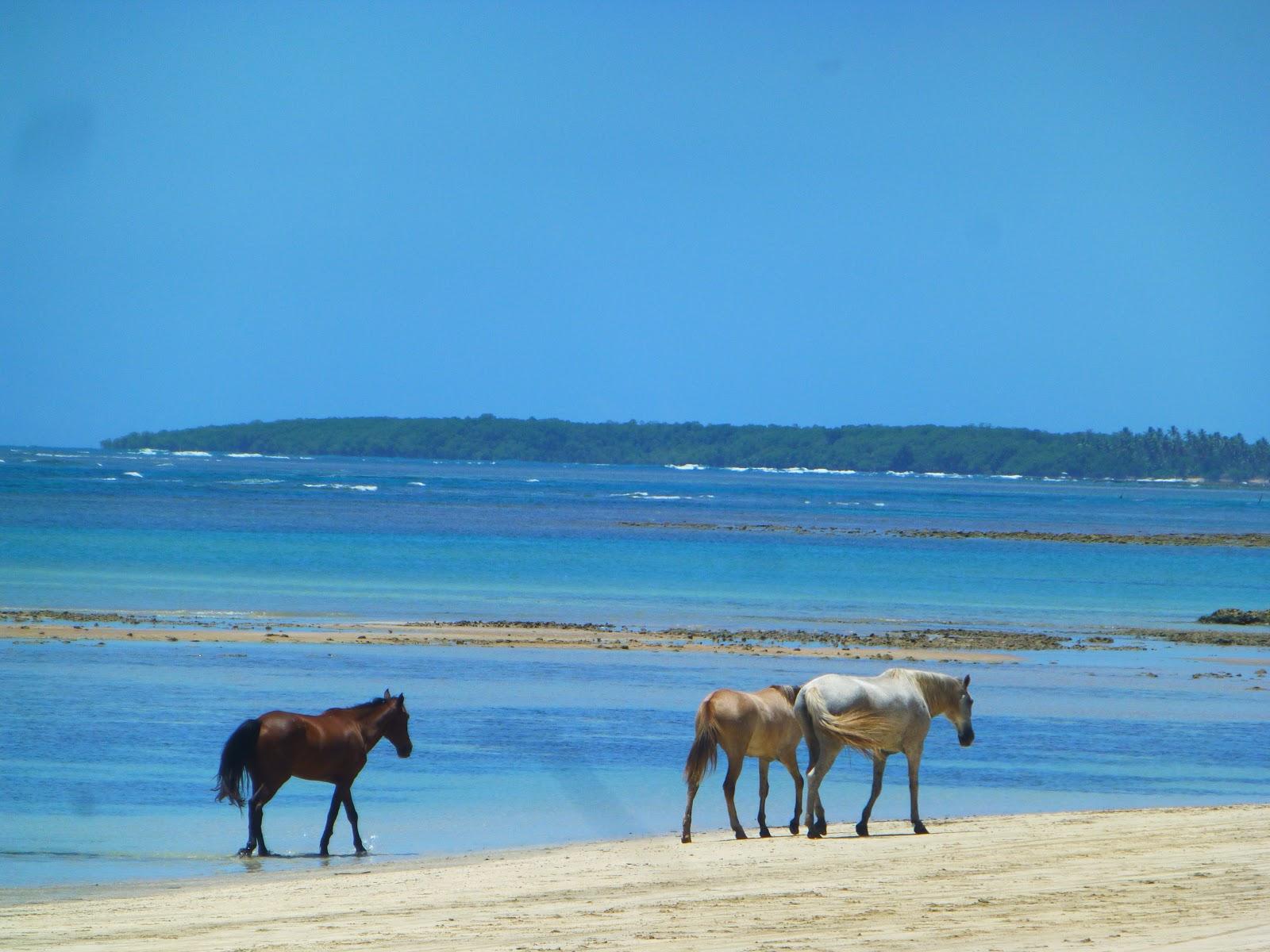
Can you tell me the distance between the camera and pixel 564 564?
4812 cm

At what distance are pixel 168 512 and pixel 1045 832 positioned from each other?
62.2 metres

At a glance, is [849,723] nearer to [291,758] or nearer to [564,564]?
[291,758]

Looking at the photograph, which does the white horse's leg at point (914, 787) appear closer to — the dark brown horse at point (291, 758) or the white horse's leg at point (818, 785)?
the white horse's leg at point (818, 785)

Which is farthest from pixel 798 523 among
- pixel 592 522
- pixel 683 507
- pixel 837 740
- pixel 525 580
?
pixel 837 740

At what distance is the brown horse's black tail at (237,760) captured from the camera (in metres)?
11.2

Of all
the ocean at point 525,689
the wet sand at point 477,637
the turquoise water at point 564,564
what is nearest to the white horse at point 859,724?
the ocean at point 525,689

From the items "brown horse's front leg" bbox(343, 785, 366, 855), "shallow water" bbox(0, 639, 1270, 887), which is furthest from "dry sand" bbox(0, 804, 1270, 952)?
"shallow water" bbox(0, 639, 1270, 887)

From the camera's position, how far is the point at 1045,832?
11547 millimetres

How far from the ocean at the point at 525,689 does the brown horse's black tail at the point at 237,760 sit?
52 cm

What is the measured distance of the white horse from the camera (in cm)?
1169

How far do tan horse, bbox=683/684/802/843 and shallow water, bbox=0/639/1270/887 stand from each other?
0.88 m

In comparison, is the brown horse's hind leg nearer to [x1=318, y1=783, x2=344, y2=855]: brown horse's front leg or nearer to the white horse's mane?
the white horse's mane

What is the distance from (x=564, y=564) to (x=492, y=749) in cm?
3228

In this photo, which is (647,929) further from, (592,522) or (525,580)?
(592,522)
